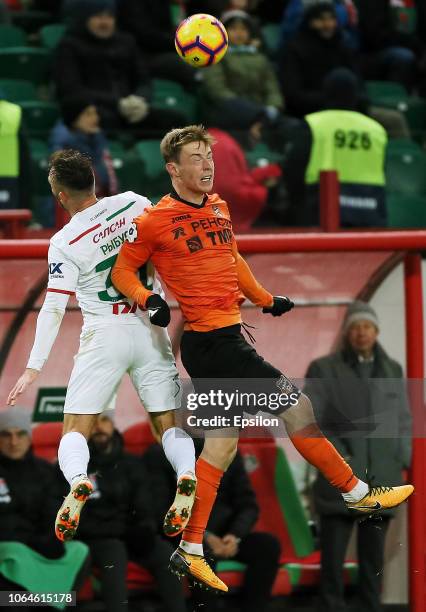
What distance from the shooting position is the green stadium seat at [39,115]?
994 centimetres

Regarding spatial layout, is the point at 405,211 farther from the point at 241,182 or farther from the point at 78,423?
the point at 78,423

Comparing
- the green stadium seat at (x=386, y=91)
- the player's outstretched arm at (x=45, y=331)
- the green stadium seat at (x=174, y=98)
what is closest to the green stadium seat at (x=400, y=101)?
the green stadium seat at (x=386, y=91)

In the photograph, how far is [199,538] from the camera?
5.83 meters

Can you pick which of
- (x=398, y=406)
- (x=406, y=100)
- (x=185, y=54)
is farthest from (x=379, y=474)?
(x=406, y=100)

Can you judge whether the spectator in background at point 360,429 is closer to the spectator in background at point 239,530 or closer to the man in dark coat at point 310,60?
the spectator in background at point 239,530

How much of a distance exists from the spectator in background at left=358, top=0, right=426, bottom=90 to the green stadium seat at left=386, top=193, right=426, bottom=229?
9.13 feet

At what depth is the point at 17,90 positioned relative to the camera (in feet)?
34.0

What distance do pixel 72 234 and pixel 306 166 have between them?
304 centimetres

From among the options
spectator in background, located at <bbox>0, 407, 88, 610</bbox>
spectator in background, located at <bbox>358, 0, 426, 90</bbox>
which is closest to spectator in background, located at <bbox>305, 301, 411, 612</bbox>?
spectator in background, located at <bbox>0, 407, 88, 610</bbox>

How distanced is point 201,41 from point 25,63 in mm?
4600

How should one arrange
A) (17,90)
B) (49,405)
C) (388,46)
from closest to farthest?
(49,405) → (17,90) → (388,46)

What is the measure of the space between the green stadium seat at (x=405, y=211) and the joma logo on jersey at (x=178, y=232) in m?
3.86

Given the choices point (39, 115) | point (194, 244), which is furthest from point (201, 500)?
point (39, 115)

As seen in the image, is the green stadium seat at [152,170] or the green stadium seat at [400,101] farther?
the green stadium seat at [400,101]
